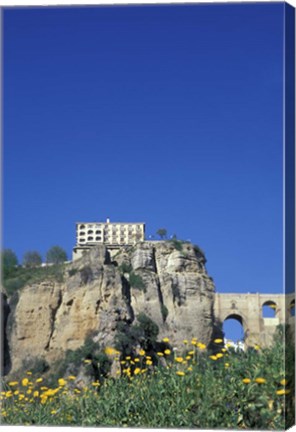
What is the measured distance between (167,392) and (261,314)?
2.35 feet

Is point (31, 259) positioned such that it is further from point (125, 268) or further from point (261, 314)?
point (261, 314)

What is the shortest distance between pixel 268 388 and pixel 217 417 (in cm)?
33

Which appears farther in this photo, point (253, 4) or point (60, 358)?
point (60, 358)

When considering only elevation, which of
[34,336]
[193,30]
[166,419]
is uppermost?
[193,30]

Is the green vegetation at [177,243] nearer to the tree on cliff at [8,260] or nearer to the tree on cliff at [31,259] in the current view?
the tree on cliff at [31,259]

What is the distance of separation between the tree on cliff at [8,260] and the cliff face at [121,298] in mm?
322

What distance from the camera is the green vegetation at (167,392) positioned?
4684 mm

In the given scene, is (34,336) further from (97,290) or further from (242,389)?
(242,389)

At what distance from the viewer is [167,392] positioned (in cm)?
498

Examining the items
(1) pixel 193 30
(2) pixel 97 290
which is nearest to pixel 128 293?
(2) pixel 97 290

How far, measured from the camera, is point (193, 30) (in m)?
5.13

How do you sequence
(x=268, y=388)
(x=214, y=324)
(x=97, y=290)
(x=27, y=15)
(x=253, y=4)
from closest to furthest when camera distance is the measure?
(x=268, y=388) < (x=253, y=4) < (x=27, y=15) < (x=214, y=324) < (x=97, y=290)

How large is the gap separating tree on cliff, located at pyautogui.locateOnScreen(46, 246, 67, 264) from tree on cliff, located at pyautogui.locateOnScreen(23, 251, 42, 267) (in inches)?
2.5

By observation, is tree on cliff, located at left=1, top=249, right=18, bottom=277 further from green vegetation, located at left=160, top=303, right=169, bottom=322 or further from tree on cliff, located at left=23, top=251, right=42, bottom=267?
green vegetation, located at left=160, top=303, right=169, bottom=322
